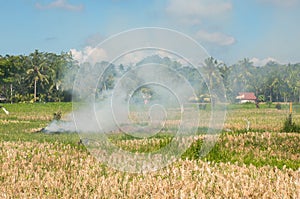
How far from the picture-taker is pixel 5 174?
720 cm

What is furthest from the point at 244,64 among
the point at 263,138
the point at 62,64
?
the point at 263,138

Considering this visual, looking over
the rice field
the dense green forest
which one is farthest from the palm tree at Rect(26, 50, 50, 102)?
the rice field

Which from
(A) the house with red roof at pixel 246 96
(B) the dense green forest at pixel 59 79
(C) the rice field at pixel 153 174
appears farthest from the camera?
(A) the house with red roof at pixel 246 96

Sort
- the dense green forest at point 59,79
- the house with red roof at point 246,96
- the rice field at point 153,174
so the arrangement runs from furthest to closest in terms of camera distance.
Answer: the house with red roof at point 246,96, the dense green forest at point 59,79, the rice field at point 153,174

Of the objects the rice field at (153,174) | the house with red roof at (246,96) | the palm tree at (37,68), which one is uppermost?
the palm tree at (37,68)

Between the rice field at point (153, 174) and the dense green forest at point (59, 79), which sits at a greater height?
the dense green forest at point (59, 79)

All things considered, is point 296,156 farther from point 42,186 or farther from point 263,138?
point 42,186

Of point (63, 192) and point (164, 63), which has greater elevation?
point (164, 63)

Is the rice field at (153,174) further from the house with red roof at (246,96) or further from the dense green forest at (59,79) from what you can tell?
the house with red roof at (246,96)

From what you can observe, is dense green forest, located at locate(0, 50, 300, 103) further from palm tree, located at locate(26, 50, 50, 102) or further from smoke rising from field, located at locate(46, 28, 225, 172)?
smoke rising from field, located at locate(46, 28, 225, 172)

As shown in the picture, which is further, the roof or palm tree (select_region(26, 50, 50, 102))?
the roof

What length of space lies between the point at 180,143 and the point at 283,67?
95.6 metres

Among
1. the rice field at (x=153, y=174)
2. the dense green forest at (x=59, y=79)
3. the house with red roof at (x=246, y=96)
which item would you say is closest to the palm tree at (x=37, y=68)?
the dense green forest at (x=59, y=79)

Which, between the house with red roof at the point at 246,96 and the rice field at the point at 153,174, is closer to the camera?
the rice field at the point at 153,174
